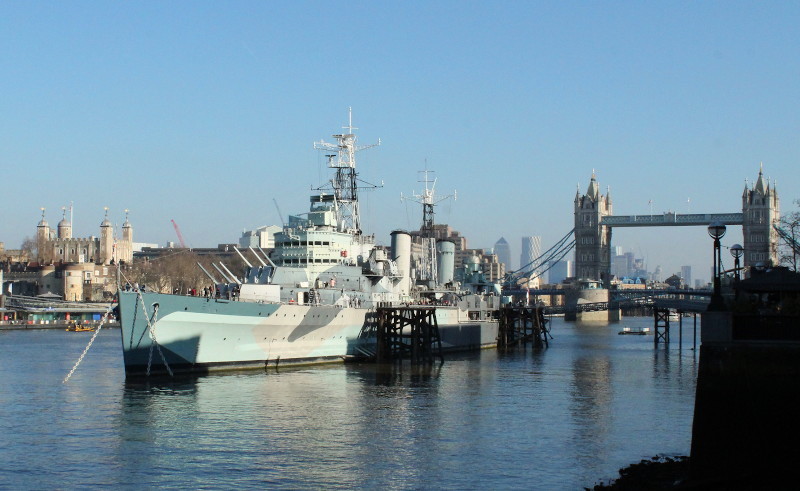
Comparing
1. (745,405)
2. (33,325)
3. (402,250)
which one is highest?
(402,250)

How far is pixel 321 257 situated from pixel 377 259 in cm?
504

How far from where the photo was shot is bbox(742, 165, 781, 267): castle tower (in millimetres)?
187875

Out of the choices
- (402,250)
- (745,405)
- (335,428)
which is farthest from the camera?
(402,250)

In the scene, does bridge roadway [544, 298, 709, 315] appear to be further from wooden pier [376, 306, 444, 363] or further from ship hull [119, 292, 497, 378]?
ship hull [119, 292, 497, 378]

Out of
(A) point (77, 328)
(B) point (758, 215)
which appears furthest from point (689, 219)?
(A) point (77, 328)

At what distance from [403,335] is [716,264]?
33.3 meters

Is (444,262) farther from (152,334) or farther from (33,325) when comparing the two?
(33,325)

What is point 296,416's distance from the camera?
32.3m

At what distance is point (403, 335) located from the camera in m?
55.3

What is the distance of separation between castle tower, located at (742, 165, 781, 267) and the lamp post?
172511mm

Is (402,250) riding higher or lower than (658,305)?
higher

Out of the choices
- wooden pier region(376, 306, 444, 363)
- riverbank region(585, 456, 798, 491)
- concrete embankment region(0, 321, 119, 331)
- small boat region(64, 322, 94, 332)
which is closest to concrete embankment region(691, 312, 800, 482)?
riverbank region(585, 456, 798, 491)

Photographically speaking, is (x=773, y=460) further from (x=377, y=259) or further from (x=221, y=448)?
(x=377, y=259)

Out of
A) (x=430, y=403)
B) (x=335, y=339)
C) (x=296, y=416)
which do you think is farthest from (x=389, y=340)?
(x=296, y=416)
